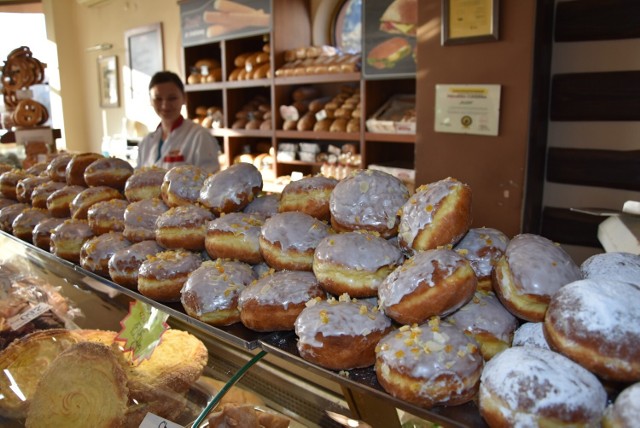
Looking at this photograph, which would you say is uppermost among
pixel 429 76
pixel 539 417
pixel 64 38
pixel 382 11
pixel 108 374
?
pixel 64 38

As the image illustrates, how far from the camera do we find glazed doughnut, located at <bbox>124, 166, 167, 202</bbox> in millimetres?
1442

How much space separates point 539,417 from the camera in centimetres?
62

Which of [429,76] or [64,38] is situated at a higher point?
[64,38]

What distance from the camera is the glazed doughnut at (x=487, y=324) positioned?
2.56 ft

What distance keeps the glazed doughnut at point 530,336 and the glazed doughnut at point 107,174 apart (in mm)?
1286

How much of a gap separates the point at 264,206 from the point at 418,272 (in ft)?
1.73

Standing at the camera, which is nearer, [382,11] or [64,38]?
[382,11]

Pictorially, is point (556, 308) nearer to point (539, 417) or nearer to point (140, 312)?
point (539, 417)

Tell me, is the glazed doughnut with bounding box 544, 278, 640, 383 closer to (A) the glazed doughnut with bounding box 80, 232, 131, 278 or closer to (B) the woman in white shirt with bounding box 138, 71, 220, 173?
(A) the glazed doughnut with bounding box 80, 232, 131, 278

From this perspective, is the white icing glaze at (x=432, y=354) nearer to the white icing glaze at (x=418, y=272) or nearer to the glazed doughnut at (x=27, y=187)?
the white icing glaze at (x=418, y=272)

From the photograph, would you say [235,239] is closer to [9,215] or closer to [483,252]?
[483,252]

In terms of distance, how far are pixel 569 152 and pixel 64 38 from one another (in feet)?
25.3

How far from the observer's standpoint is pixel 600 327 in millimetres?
641

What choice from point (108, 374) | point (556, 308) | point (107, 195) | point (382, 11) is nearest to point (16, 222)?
point (107, 195)
